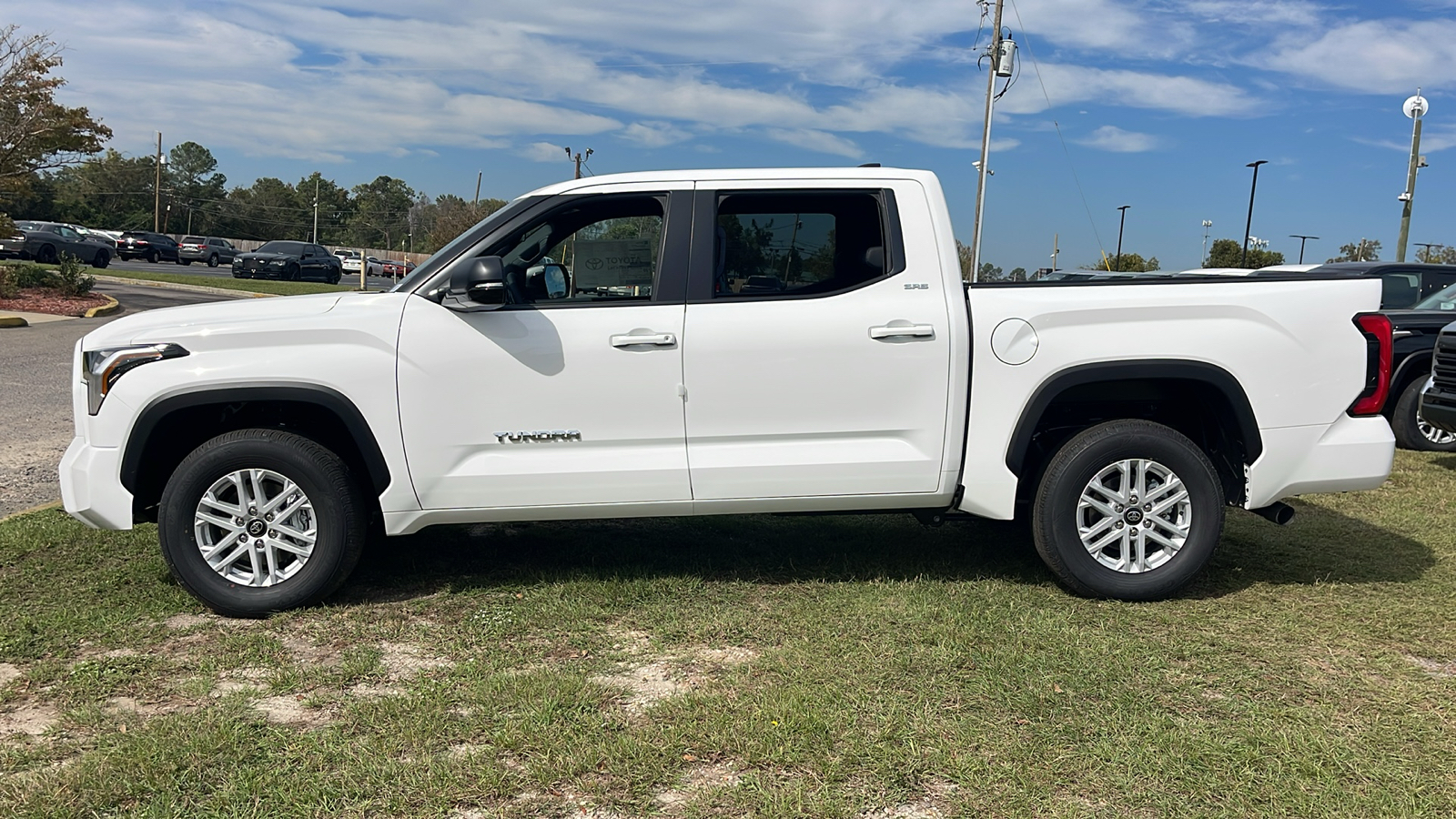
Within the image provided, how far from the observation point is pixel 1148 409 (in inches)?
199

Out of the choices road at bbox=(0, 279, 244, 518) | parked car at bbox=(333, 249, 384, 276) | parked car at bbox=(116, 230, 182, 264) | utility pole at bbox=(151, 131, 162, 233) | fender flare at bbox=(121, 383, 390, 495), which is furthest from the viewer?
utility pole at bbox=(151, 131, 162, 233)

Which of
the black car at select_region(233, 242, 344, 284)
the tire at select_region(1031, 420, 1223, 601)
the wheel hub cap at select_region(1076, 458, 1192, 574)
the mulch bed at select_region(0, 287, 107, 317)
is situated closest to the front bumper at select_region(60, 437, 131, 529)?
the tire at select_region(1031, 420, 1223, 601)

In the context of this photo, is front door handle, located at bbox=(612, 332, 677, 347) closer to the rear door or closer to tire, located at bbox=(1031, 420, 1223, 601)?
the rear door

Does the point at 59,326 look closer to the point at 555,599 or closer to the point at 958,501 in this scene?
the point at 555,599

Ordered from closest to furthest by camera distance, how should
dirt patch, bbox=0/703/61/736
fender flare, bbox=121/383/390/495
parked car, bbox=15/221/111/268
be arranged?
dirt patch, bbox=0/703/61/736, fender flare, bbox=121/383/390/495, parked car, bbox=15/221/111/268

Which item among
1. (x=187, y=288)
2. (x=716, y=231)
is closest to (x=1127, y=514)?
(x=716, y=231)

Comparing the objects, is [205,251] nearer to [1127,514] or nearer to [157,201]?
[157,201]

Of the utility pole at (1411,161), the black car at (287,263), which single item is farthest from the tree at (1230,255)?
the black car at (287,263)

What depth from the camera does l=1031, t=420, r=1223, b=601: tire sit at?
461 cm

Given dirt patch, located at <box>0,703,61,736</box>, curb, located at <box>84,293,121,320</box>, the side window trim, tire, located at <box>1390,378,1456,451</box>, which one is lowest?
dirt patch, located at <box>0,703,61,736</box>

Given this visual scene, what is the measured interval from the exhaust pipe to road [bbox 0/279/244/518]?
269 inches

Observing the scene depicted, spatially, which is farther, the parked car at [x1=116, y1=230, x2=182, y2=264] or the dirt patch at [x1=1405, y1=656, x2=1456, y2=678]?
the parked car at [x1=116, y1=230, x2=182, y2=264]

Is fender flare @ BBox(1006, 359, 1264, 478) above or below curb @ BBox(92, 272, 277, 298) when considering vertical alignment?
above

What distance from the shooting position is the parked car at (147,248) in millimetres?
44031
